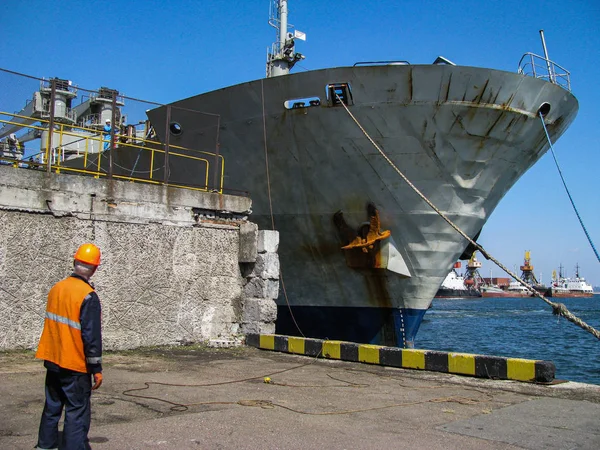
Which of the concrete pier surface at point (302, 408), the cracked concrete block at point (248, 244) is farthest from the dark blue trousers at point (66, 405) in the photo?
the cracked concrete block at point (248, 244)

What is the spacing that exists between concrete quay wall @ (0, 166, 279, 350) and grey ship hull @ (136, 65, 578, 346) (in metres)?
2.94

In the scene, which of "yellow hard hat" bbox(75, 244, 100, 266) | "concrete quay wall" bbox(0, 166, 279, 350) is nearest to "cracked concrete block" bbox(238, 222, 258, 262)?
"concrete quay wall" bbox(0, 166, 279, 350)

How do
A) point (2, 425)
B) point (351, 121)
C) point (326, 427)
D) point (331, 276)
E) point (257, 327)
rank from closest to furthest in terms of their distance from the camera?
1. point (2, 425)
2. point (326, 427)
3. point (257, 327)
4. point (351, 121)
5. point (331, 276)

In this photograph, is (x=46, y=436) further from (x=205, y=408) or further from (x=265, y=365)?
(x=265, y=365)

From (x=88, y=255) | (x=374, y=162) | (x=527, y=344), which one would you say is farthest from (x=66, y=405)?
(x=527, y=344)

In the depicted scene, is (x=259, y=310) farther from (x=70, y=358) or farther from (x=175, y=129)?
(x=175, y=129)

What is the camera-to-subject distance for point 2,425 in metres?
4.23

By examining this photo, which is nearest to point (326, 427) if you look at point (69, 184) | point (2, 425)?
point (2, 425)

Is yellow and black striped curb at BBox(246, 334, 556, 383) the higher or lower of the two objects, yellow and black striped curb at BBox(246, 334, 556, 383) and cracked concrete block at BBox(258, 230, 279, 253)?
the lower

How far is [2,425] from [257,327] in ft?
17.4

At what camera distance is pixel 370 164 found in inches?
467

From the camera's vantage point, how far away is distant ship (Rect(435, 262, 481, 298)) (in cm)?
9862

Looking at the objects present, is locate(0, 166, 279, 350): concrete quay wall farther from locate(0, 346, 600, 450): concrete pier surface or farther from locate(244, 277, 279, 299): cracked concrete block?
locate(0, 346, 600, 450): concrete pier surface

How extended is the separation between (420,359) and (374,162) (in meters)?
5.34
